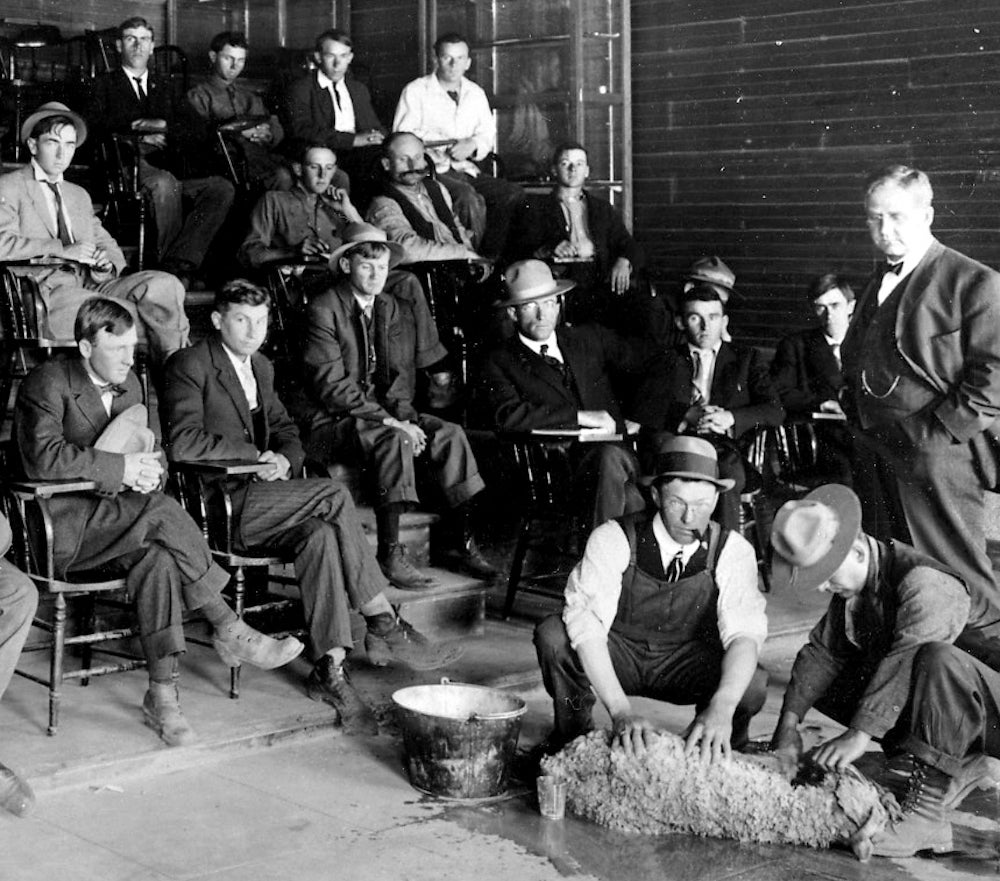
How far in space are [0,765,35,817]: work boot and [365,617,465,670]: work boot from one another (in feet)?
5.14

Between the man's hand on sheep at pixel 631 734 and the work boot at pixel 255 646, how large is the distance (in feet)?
4.26

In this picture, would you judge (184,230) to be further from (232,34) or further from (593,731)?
(593,731)

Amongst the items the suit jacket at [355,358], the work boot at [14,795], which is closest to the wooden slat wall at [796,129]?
the suit jacket at [355,358]

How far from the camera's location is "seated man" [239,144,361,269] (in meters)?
7.59

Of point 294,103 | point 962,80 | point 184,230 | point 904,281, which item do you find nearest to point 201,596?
point 904,281

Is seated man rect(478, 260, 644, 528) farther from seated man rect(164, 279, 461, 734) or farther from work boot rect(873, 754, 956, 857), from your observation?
work boot rect(873, 754, 956, 857)

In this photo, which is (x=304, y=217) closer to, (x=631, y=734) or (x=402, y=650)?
(x=402, y=650)

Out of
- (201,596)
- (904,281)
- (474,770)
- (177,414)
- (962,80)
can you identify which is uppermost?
(962,80)

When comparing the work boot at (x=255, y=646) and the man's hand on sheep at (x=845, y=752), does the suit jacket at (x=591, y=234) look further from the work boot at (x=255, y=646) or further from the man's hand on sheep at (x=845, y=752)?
the man's hand on sheep at (x=845, y=752)

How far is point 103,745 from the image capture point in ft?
15.9

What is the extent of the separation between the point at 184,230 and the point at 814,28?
11.6 feet

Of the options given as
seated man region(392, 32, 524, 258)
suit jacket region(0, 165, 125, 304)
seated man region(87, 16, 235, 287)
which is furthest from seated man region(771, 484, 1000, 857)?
seated man region(392, 32, 524, 258)

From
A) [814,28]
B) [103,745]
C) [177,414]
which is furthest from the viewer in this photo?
[814,28]

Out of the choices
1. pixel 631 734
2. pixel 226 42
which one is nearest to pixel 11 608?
pixel 631 734
